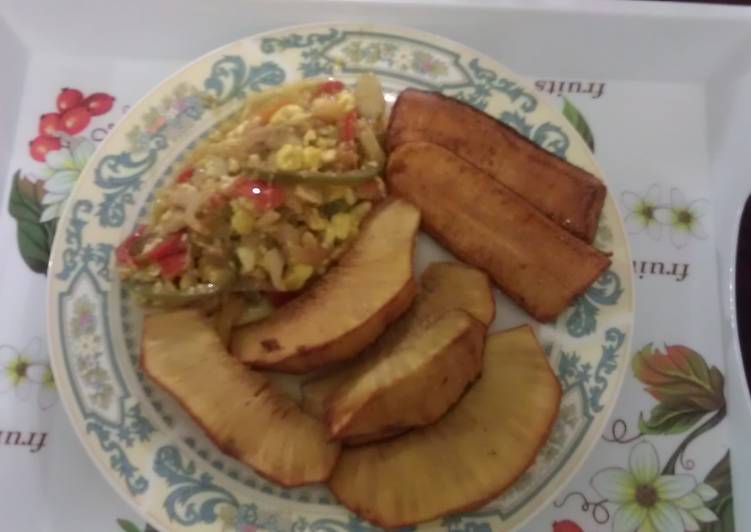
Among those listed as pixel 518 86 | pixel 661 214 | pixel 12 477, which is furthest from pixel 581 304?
pixel 12 477

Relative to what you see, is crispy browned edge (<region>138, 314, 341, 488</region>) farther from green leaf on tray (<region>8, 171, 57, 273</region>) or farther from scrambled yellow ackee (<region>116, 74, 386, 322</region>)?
green leaf on tray (<region>8, 171, 57, 273</region>)

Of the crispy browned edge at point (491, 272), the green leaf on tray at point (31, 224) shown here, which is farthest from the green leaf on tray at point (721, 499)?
the green leaf on tray at point (31, 224)

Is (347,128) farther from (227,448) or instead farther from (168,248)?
(227,448)

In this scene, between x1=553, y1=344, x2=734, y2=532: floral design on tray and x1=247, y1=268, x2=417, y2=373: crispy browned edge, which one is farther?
x1=553, y1=344, x2=734, y2=532: floral design on tray

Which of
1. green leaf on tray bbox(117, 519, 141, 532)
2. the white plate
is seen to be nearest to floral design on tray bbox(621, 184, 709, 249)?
the white plate

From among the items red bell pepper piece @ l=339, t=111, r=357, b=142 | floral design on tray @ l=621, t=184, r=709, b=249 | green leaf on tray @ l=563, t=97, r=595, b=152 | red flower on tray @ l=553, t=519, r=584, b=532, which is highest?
green leaf on tray @ l=563, t=97, r=595, b=152

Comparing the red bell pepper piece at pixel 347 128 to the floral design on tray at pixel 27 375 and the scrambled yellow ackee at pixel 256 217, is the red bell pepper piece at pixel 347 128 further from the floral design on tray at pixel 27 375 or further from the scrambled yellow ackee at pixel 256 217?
the floral design on tray at pixel 27 375

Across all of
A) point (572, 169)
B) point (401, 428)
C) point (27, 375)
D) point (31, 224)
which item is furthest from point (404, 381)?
point (31, 224)
